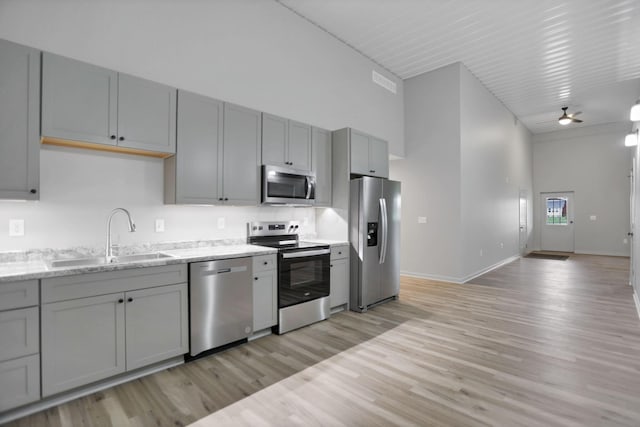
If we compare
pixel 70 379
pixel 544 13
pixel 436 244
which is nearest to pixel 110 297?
pixel 70 379

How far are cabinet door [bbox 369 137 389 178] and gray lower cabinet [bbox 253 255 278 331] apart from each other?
7.10ft

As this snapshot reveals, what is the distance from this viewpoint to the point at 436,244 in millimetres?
5934

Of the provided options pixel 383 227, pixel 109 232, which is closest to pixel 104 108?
pixel 109 232

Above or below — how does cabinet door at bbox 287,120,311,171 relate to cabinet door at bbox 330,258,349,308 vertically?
above

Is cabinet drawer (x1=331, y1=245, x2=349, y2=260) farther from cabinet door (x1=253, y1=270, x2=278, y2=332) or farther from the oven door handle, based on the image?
cabinet door (x1=253, y1=270, x2=278, y2=332)

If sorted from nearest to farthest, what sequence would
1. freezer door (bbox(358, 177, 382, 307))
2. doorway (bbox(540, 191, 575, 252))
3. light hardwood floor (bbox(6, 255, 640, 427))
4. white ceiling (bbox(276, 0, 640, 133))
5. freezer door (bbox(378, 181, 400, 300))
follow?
light hardwood floor (bbox(6, 255, 640, 427)), freezer door (bbox(358, 177, 382, 307)), white ceiling (bbox(276, 0, 640, 133)), freezer door (bbox(378, 181, 400, 300)), doorway (bbox(540, 191, 575, 252))

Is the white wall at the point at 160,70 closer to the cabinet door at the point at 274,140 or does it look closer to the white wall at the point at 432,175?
the cabinet door at the point at 274,140

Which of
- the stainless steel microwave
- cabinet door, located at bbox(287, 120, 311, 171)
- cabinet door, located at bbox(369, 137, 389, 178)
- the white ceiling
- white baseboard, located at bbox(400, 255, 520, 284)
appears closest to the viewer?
the stainless steel microwave

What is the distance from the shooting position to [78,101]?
230cm

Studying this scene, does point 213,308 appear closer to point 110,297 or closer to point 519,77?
point 110,297

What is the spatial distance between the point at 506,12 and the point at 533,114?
5.65 metres

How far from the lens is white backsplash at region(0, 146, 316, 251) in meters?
2.39

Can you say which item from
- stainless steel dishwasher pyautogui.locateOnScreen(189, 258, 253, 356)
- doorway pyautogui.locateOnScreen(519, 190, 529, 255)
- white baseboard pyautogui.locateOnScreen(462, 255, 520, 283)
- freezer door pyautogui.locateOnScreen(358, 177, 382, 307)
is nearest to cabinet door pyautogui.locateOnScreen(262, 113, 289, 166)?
freezer door pyautogui.locateOnScreen(358, 177, 382, 307)

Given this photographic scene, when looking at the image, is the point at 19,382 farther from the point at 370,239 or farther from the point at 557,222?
the point at 557,222
